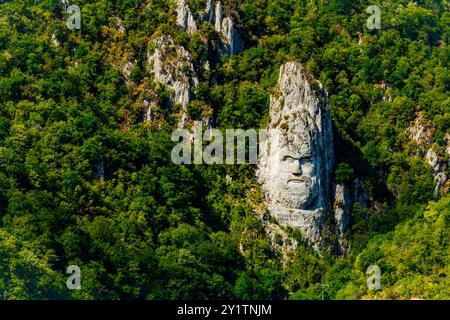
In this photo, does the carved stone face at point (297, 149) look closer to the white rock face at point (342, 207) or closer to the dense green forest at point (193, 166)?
the white rock face at point (342, 207)

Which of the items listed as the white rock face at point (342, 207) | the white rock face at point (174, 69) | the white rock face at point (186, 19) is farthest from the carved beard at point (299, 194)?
the white rock face at point (186, 19)

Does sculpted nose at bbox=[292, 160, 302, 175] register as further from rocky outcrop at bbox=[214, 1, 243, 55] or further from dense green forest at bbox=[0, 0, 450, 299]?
rocky outcrop at bbox=[214, 1, 243, 55]

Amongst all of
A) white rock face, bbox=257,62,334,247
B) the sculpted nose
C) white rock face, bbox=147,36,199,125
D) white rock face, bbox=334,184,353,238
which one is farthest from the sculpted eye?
white rock face, bbox=147,36,199,125

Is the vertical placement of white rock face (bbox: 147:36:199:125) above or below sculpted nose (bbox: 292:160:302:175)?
above

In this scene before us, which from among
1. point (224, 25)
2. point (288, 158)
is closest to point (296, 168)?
point (288, 158)

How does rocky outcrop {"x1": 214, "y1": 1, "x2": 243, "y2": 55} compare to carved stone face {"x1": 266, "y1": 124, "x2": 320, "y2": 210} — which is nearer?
carved stone face {"x1": 266, "y1": 124, "x2": 320, "y2": 210}
